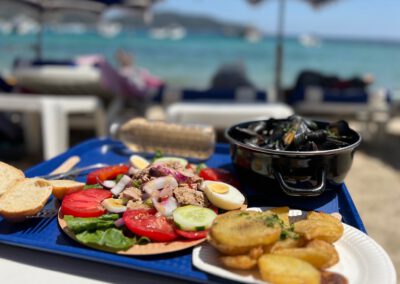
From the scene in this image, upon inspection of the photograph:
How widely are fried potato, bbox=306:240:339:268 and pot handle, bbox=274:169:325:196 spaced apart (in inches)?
8.5

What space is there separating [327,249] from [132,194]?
1.69 feet

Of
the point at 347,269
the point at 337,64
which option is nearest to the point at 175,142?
the point at 347,269

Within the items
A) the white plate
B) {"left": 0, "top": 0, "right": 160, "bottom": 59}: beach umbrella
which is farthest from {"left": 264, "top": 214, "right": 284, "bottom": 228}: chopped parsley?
{"left": 0, "top": 0, "right": 160, "bottom": 59}: beach umbrella

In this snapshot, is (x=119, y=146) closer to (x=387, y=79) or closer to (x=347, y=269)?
(x=347, y=269)

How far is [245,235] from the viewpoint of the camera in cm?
78

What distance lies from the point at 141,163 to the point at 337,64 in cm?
2806

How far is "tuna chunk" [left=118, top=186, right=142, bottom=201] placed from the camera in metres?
1.02

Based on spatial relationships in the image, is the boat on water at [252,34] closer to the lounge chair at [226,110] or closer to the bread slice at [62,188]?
the lounge chair at [226,110]

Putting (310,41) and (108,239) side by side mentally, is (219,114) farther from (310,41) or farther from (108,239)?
(310,41)

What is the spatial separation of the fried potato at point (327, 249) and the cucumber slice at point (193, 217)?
9.1 inches


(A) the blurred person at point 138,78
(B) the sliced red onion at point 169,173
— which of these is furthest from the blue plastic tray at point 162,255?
(A) the blurred person at point 138,78

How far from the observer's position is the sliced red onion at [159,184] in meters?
1.02

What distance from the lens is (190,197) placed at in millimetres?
1007

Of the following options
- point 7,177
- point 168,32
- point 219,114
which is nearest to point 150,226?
point 7,177
